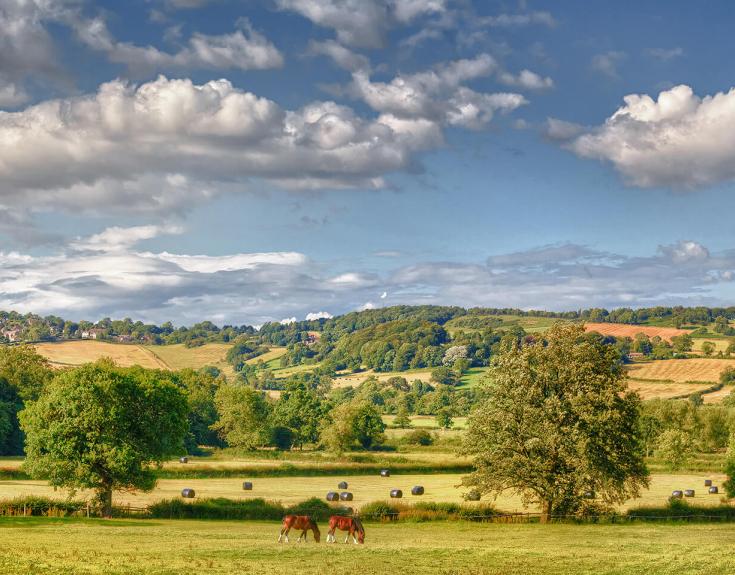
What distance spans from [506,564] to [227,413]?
373 feet

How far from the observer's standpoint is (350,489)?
89000 millimetres

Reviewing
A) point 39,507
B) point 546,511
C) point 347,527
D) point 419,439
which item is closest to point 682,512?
point 546,511

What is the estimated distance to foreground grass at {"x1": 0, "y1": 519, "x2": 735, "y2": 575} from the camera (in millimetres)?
30484

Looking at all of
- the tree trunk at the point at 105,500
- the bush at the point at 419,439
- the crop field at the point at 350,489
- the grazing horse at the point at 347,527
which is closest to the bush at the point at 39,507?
the tree trunk at the point at 105,500

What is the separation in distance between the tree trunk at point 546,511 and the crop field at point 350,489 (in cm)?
681

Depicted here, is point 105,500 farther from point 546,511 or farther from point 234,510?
point 546,511

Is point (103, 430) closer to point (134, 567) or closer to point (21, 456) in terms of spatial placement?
point (134, 567)

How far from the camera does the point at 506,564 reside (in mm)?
33969

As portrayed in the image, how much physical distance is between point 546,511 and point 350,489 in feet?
110

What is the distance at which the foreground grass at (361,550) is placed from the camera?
100 feet

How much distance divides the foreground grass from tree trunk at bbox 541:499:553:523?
5.40m

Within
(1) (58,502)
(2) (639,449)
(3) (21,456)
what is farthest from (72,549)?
(3) (21,456)

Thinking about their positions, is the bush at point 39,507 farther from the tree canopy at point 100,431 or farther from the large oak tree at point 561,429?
the large oak tree at point 561,429

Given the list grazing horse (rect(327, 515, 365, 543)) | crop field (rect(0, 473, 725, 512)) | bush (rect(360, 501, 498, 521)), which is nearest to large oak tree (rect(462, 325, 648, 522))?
bush (rect(360, 501, 498, 521))
